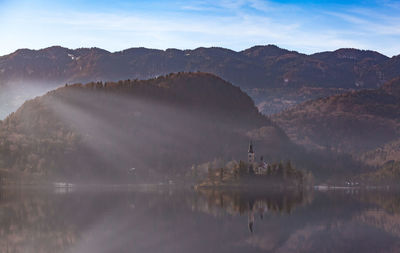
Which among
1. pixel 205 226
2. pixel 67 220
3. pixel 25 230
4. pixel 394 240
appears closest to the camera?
pixel 394 240

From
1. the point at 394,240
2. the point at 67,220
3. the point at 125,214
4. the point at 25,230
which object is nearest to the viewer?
the point at 394,240

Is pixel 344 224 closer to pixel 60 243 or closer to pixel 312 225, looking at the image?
pixel 312 225

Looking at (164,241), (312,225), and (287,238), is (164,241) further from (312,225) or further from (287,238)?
(312,225)

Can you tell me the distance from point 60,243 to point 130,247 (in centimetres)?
954

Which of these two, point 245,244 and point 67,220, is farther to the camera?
point 67,220

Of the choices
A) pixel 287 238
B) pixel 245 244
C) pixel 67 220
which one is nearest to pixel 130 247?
pixel 245 244

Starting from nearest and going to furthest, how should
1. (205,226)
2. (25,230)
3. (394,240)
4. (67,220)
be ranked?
(394,240) → (25,230) → (205,226) → (67,220)

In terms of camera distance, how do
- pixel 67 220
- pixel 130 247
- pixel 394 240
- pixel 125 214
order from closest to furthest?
pixel 130 247 → pixel 394 240 → pixel 67 220 → pixel 125 214

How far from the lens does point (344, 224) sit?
94.4 m

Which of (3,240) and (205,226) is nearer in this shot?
(3,240)

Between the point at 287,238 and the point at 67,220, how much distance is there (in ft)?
121

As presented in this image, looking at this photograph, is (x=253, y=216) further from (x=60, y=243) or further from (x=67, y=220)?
(x=60, y=243)

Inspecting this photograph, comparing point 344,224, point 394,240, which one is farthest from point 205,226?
point 394,240

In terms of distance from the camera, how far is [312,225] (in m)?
92.7
